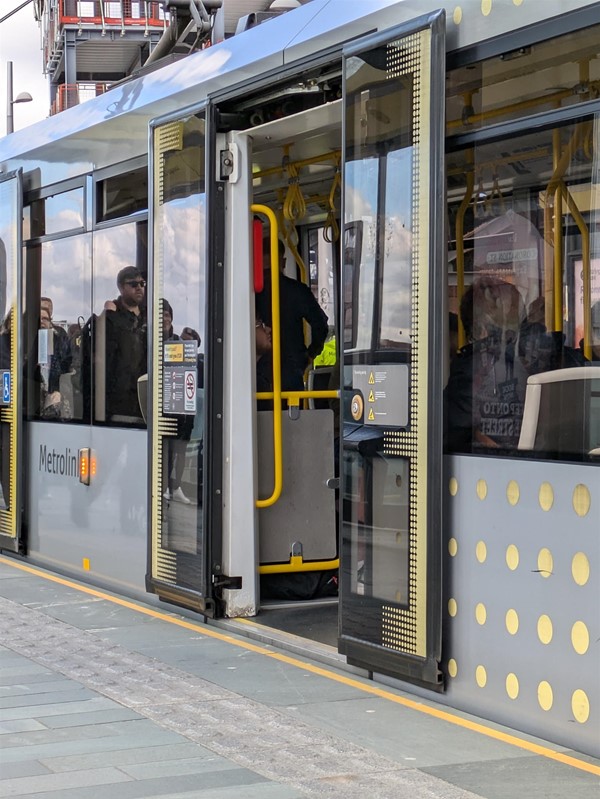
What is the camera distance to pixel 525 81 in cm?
509

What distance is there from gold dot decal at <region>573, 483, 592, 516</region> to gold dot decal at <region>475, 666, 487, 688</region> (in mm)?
866

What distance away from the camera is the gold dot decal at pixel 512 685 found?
5117 millimetres

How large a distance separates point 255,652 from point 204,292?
195 cm

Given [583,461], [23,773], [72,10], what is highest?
[72,10]

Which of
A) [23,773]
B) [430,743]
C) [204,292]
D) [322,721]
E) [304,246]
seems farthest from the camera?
[304,246]

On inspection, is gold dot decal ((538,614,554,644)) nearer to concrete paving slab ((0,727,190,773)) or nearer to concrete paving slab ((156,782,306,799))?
concrete paving slab ((156,782,306,799))

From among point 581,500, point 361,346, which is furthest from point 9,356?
point 581,500

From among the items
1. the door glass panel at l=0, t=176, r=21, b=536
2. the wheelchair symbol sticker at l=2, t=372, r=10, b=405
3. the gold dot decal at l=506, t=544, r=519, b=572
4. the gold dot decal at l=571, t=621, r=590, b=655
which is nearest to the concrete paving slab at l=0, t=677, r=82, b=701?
the gold dot decal at l=506, t=544, r=519, b=572

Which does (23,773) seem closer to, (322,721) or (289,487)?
(322,721)

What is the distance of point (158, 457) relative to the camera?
783 cm

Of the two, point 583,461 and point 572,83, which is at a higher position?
point 572,83

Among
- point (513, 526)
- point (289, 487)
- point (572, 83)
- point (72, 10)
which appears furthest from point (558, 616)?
point (72, 10)

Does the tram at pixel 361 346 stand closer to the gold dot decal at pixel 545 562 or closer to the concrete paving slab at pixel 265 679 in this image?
the gold dot decal at pixel 545 562

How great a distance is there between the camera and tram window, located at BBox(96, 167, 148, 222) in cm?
830
